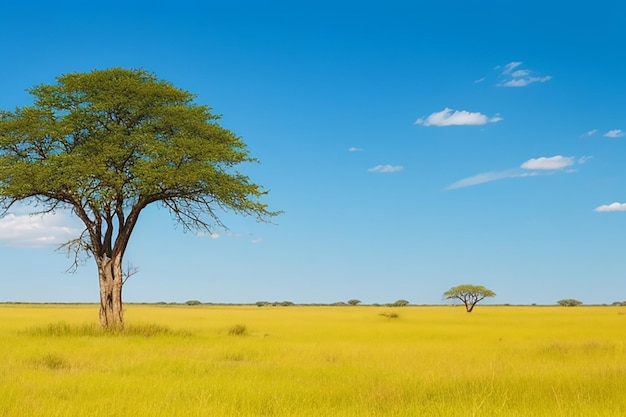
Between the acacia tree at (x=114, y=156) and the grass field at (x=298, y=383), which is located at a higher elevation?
the acacia tree at (x=114, y=156)

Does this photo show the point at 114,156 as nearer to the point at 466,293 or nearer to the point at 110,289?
the point at 110,289

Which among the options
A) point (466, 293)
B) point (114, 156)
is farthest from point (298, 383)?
point (466, 293)

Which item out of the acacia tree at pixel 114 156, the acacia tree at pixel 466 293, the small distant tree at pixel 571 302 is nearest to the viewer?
the acacia tree at pixel 114 156

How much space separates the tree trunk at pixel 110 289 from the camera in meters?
26.3

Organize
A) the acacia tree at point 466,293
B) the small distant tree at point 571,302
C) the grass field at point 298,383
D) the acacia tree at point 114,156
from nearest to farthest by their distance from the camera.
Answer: the grass field at point 298,383 → the acacia tree at point 114,156 → the acacia tree at point 466,293 → the small distant tree at point 571,302

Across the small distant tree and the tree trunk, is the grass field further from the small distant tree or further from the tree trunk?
the small distant tree

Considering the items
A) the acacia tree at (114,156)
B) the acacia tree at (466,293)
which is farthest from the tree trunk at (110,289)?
the acacia tree at (466,293)

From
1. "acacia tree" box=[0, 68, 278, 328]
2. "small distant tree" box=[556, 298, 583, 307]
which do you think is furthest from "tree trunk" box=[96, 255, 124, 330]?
"small distant tree" box=[556, 298, 583, 307]

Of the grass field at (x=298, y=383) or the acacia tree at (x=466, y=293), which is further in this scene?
the acacia tree at (x=466, y=293)

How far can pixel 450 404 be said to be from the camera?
8812mm

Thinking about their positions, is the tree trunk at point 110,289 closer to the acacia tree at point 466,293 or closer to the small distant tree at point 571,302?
the acacia tree at point 466,293

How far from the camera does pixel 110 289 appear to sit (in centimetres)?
2647

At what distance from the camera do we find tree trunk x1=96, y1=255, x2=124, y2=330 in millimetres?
26281

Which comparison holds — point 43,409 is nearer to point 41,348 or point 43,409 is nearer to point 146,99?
point 41,348
